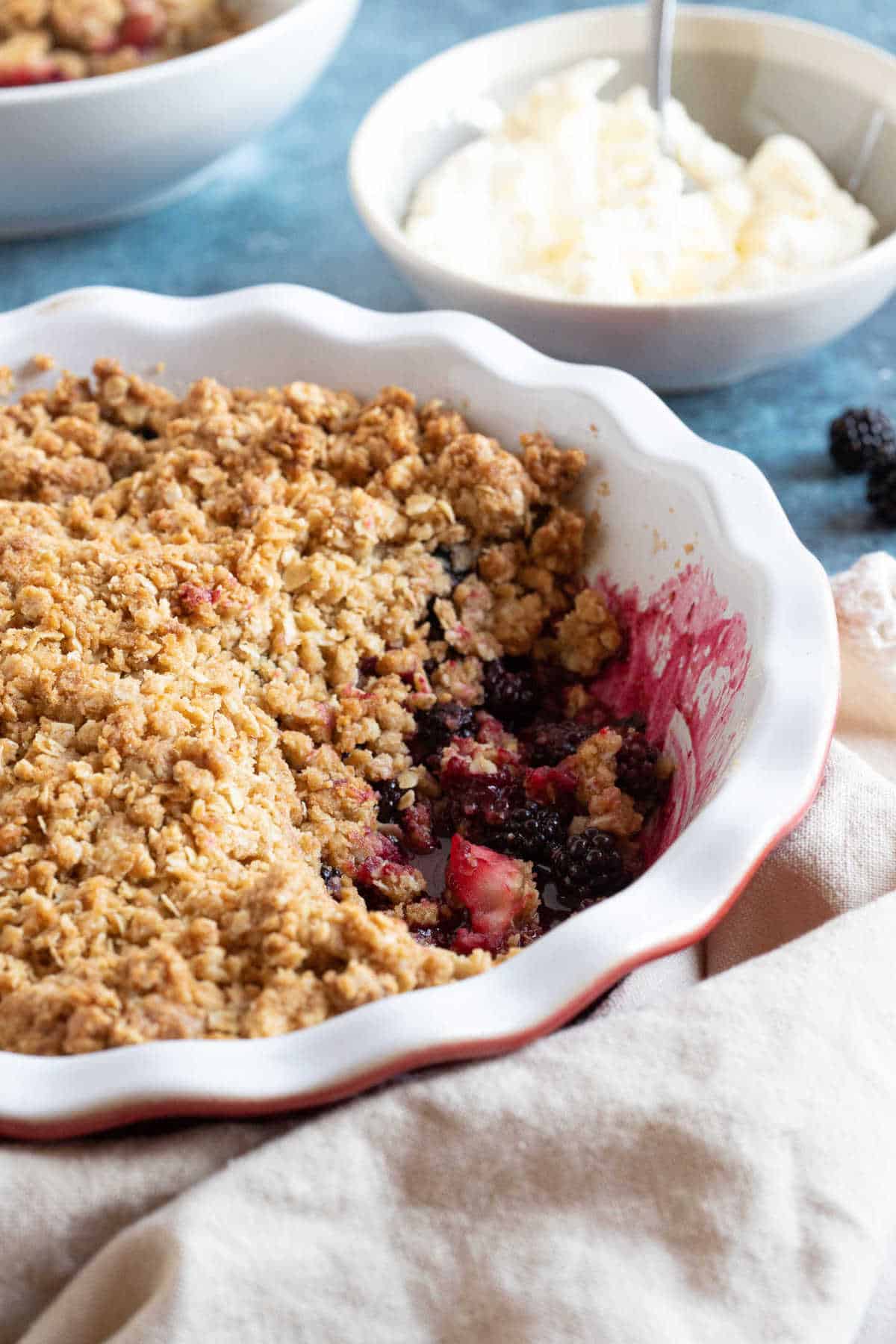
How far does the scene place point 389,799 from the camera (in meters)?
1.36

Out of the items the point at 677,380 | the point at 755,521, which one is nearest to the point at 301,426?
the point at 755,521

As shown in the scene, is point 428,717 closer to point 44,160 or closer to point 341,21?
point 44,160

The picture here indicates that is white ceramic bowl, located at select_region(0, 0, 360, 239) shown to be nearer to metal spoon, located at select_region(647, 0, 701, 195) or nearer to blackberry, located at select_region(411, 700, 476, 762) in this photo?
metal spoon, located at select_region(647, 0, 701, 195)

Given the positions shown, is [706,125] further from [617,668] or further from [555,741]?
[555,741]

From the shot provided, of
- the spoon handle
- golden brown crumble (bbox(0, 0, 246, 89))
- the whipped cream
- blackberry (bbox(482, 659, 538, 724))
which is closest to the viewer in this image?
blackberry (bbox(482, 659, 538, 724))

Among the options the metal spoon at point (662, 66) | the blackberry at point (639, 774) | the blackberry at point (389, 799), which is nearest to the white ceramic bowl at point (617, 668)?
the blackberry at point (639, 774)

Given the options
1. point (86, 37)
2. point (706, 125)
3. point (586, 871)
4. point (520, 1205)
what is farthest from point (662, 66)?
point (520, 1205)

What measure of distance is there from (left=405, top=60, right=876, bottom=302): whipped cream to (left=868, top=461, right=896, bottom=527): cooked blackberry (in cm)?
30

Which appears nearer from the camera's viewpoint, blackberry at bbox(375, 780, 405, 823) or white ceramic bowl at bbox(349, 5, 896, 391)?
blackberry at bbox(375, 780, 405, 823)

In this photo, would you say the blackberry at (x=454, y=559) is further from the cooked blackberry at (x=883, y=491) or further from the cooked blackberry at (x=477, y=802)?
the cooked blackberry at (x=883, y=491)

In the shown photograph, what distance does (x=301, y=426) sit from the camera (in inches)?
59.4

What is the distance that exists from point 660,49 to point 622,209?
31cm

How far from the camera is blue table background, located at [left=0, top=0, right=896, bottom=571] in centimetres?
193

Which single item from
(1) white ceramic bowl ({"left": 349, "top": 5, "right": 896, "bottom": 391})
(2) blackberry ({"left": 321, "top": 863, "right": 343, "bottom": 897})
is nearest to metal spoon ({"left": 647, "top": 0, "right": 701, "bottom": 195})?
(1) white ceramic bowl ({"left": 349, "top": 5, "right": 896, "bottom": 391})
